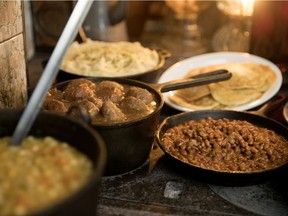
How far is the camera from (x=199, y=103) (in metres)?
2.37

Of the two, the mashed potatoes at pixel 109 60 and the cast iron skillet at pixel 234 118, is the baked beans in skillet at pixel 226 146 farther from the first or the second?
the mashed potatoes at pixel 109 60

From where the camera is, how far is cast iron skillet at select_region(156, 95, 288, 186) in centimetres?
161

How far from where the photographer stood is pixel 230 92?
237 cm

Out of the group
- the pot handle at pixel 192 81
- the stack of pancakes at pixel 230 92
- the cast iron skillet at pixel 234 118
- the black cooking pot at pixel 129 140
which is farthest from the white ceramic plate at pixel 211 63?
the black cooking pot at pixel 129 140

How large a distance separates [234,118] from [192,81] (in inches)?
9.9

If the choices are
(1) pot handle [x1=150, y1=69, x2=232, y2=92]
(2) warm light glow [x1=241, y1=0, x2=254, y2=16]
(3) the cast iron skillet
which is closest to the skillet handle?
(3) the cast iron skillet

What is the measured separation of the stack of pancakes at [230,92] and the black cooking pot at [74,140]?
3.61ft

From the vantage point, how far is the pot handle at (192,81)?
78.7 inches

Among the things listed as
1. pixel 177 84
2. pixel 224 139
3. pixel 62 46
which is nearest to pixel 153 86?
pixel 177 84

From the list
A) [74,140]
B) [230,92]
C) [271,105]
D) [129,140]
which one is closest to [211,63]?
[230,92]

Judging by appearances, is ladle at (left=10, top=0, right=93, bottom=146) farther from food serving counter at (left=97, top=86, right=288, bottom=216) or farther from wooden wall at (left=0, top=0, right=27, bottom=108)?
wooden wall at (left=0, top=0, right=27, bottom=108)

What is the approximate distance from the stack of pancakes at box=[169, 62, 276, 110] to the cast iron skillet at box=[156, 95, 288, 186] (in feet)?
0.40

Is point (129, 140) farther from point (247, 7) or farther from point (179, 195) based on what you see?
point (247, 7)

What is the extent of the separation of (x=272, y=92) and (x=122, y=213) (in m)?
1.14
